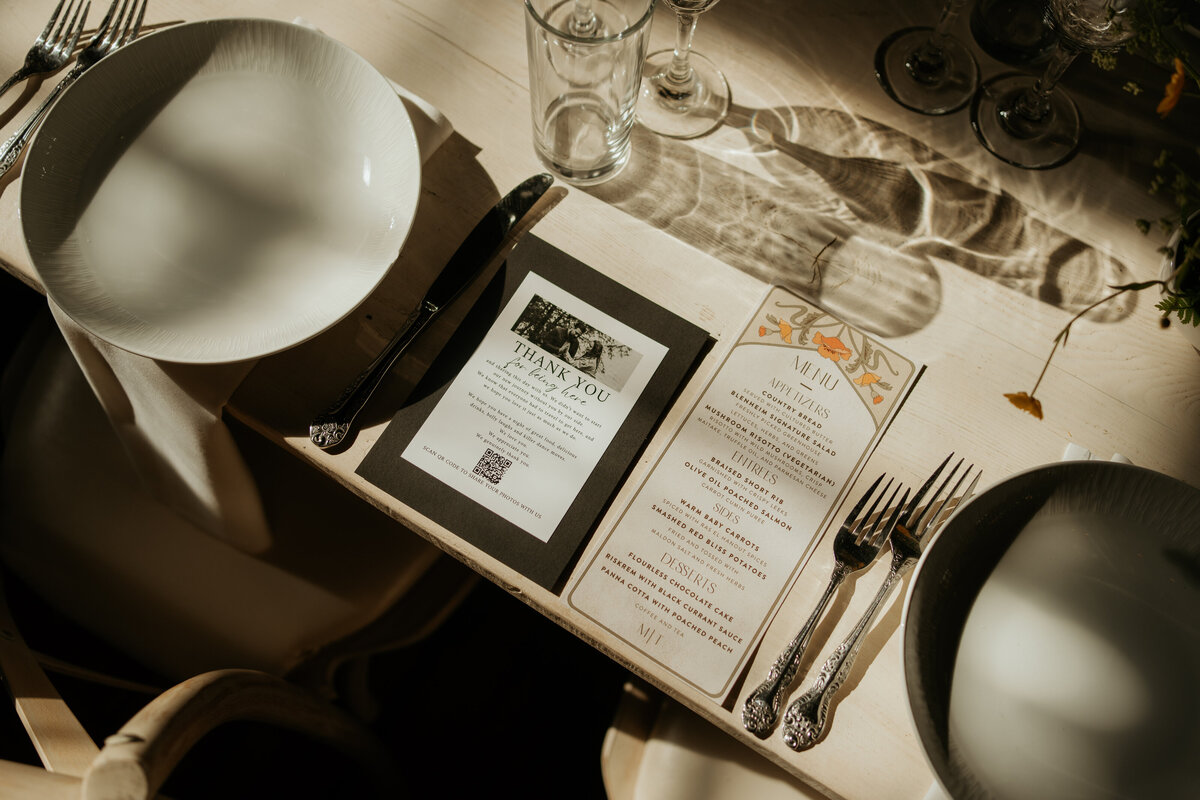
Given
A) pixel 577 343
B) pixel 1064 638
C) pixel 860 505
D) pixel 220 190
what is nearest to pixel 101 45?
pixel 220 190

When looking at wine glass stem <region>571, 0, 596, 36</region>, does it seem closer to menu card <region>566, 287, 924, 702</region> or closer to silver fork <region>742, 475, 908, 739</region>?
menu card <region>566, 287, 924, 702</region>

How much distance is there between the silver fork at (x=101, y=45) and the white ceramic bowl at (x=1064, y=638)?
0.86m

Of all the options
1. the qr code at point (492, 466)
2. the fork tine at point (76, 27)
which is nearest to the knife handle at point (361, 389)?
the qr code at point (492, 466)

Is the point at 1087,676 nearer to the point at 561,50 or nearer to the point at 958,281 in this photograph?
the point at 958,281

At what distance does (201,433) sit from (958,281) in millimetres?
714

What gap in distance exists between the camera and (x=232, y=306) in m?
0.66

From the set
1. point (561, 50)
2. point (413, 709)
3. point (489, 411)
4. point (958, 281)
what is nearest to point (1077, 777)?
point (958, 281)

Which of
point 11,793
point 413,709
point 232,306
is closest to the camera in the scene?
point 11,793

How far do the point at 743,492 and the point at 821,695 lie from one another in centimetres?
17

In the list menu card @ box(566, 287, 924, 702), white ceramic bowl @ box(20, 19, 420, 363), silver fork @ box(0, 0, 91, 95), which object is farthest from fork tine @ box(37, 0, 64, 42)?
menu card @ box(566, 287, 924, 702)

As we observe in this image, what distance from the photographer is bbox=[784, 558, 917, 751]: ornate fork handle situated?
0.62 meters

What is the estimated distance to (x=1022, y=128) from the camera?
2.59ft

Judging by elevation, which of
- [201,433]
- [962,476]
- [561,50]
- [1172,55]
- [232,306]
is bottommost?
[201,433]

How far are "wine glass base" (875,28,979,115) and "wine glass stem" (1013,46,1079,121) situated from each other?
0.16ft
